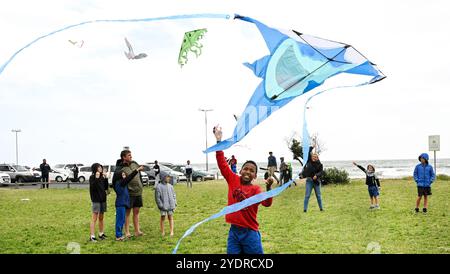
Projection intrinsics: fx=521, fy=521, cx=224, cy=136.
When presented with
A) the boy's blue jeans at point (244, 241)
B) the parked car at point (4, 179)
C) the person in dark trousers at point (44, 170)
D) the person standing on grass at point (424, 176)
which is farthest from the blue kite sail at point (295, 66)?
the parked car at point (4, 179)

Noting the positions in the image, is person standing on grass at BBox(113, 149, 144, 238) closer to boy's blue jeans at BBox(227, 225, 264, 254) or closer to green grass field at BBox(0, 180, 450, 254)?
green grass field at BBox(0, 180, 450, 254)

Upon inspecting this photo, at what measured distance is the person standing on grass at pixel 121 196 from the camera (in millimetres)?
8719

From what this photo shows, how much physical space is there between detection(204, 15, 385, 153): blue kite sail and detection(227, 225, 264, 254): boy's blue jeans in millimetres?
1167

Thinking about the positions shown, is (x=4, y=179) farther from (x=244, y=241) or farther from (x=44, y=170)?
(x=244, y=241)

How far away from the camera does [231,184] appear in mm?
5332

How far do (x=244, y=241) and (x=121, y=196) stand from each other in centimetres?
426

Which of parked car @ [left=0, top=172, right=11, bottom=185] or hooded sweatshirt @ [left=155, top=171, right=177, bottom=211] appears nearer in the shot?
hooded sweatshirt @ [left=155, top=171, right=177, bottom=211]

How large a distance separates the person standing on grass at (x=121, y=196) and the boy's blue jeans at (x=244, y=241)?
3.70m

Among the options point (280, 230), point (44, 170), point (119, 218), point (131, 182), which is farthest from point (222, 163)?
point (44, 170)

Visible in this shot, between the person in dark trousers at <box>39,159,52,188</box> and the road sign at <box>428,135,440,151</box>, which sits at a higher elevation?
the road sign at <box>428,135,440,151</box>

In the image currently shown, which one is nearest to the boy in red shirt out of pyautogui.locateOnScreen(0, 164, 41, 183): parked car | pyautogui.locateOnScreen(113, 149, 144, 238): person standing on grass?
pyautogui.locateOnScreen(113, 149, 144, 238): person standing on grass

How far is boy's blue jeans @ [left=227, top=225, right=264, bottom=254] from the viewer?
512 centimetres

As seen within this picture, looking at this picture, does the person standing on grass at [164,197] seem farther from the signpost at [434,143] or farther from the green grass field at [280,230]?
the signpost at [434,143]
